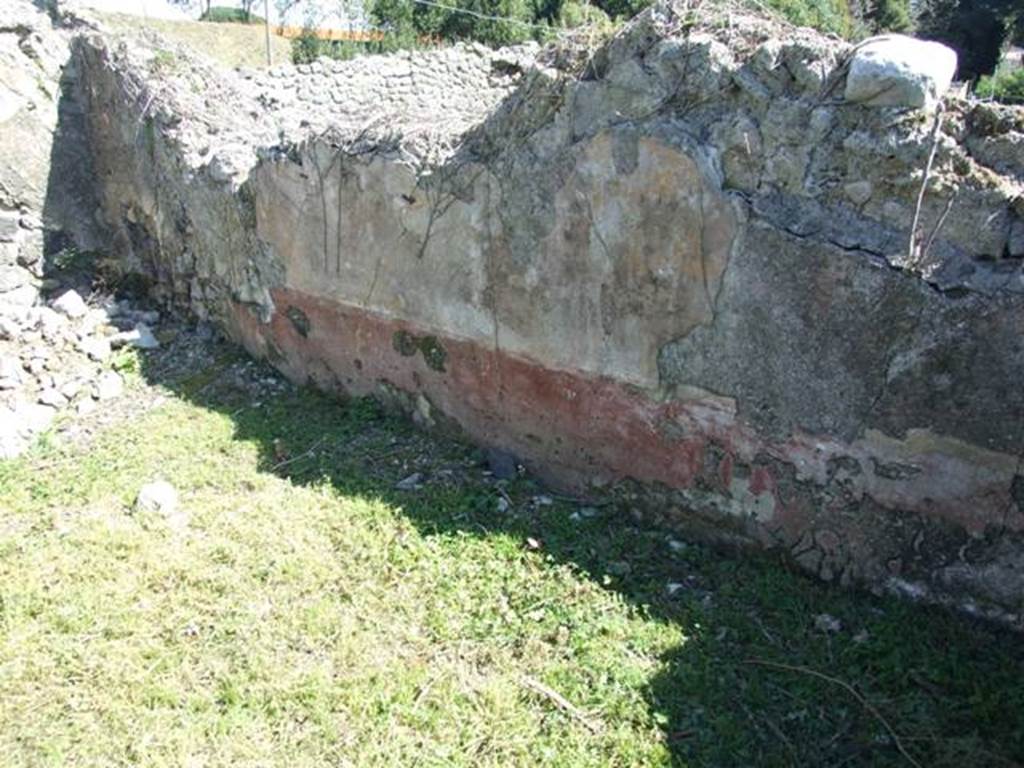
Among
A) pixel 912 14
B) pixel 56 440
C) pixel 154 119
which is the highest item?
pixel 912 14

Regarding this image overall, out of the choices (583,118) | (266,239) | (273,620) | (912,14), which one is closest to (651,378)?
(583,118)

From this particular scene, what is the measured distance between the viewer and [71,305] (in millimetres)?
5469

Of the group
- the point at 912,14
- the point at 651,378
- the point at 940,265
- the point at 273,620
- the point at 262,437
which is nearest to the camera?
the point at 940,265

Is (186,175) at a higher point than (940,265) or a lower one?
lower

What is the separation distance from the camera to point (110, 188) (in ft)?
19.2

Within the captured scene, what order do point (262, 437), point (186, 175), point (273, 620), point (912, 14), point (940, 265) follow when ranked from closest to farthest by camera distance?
1. point (940, 265)
2. point (273, 620)
3. point (262, 437)
4. point (186, 175)
5. point (912, 14)

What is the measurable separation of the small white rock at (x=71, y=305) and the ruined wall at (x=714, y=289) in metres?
1.88

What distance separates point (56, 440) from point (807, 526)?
3.56 meters

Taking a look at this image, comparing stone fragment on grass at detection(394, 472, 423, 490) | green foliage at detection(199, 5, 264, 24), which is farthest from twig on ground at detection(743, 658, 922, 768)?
green foliage at detection(199, 5, 264, 24)

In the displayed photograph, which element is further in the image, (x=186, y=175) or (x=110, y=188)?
(x=110, y=188)

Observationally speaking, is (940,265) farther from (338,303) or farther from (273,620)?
(338,303)

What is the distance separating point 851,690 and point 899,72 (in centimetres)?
181

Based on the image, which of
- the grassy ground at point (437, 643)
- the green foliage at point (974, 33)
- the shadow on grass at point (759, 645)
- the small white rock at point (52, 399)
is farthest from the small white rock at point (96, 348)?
the green foliage at point (974, 33)

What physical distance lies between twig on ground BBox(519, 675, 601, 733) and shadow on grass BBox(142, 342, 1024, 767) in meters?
0.19
